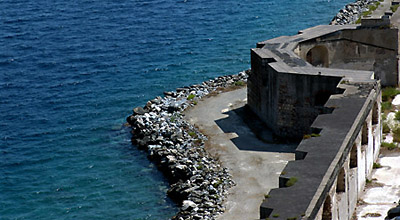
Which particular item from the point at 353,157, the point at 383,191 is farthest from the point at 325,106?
the point at 383,191

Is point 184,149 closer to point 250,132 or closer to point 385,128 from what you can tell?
point 250,132

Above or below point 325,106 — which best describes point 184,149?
below

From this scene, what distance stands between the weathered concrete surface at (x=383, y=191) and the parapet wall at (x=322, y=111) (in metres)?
0.55

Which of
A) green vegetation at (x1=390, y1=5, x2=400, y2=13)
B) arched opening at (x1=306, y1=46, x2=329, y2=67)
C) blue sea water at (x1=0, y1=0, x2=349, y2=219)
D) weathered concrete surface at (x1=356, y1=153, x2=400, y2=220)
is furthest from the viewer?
green vegetation at (x1=390, y1=5, x2=400, y2=13)

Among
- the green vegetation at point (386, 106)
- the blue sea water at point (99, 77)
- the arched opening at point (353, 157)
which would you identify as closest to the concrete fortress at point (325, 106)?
the arched opening at point (353, 157)

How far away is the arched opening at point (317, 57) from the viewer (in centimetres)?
5291

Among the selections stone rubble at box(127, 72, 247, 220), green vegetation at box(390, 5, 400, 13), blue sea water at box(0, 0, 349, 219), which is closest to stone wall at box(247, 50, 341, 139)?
stone rubble at box(127, 72, 247, 220)

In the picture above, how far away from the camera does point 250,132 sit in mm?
47875

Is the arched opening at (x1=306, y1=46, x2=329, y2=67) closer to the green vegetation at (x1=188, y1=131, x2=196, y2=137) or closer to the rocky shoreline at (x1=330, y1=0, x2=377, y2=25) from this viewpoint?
the green vegetation at (x1=188, y1=131, x2=196, y2=137)

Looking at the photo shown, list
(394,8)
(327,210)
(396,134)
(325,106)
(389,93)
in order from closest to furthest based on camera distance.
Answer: (327,210)
(325,106)
(396,134)
(389,93)
(394,8)

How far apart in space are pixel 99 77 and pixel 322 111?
97.3 ft

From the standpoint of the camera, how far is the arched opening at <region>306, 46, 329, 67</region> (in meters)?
52.9

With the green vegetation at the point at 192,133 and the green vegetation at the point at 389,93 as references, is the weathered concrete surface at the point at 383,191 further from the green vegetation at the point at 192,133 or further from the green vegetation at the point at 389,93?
the green vegetation at the point at 192,133

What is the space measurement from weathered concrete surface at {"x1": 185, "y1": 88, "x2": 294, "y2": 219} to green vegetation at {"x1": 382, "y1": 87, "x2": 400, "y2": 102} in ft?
30.0
